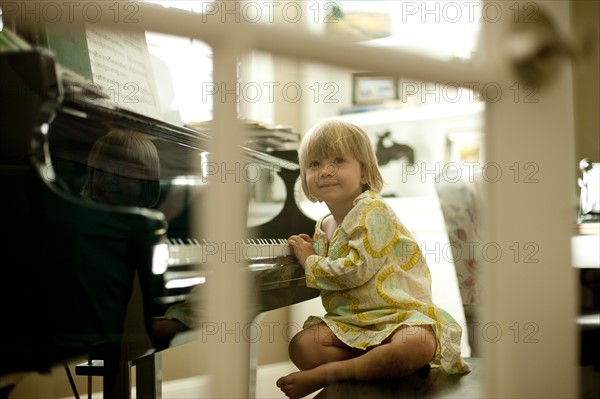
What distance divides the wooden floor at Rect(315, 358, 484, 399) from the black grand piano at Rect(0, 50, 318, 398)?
1.08 feet

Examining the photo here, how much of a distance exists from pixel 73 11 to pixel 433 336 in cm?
77

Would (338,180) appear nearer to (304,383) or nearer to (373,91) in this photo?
(373,91)

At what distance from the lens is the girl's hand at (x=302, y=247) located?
3.07 feet

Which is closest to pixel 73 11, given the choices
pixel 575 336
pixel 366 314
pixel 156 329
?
pixel 156 329

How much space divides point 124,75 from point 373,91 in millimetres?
471

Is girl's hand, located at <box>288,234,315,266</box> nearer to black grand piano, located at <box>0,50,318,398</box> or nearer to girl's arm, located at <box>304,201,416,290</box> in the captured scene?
girl's arm, located at <box>304,201,416,290</box>

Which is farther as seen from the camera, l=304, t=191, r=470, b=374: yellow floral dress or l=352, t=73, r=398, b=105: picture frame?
l=304, t=191, r=470, b=374: yellow floral dress

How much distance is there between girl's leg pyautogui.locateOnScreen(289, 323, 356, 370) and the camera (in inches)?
36.5

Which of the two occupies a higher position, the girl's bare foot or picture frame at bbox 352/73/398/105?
picture frame at bbox 352/73/398/105

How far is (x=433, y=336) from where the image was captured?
3.05 feet

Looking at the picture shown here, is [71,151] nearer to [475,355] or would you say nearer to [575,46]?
[575,46]

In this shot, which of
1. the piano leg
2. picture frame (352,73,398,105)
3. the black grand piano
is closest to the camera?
the black grand piano

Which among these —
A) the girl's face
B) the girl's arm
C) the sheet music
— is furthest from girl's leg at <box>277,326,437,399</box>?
the sheet music

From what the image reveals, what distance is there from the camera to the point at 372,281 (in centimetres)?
94
